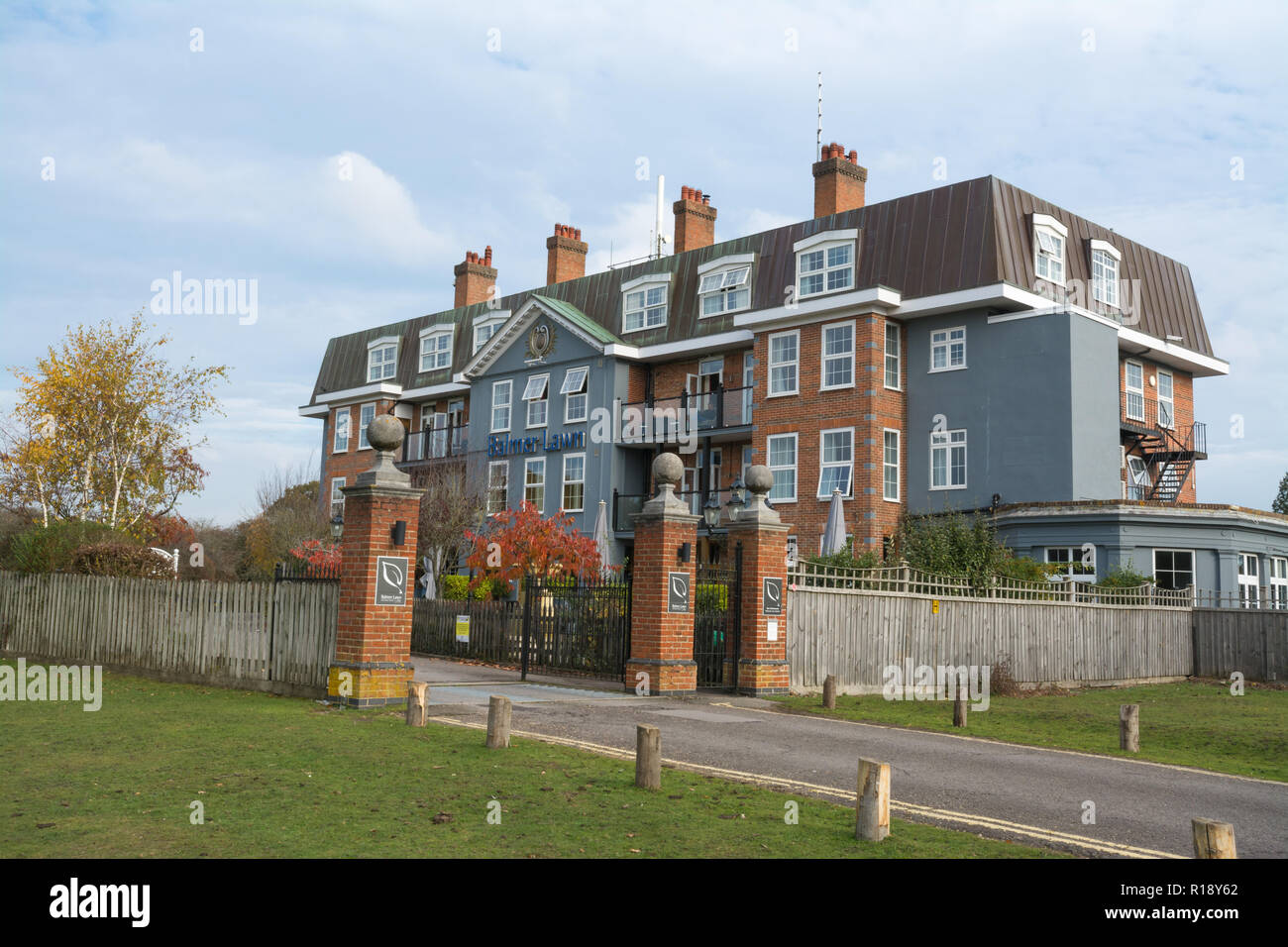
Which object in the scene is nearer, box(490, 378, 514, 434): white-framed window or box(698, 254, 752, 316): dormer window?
box(698, 254, 752, 316): dormer window

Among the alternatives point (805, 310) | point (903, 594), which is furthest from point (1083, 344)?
point (903, 594)

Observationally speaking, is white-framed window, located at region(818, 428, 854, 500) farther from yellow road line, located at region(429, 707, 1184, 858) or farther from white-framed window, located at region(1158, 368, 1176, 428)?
yellow road line, located at region(429, 707, 1184, 858)

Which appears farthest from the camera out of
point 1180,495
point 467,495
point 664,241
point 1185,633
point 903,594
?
point 664,241

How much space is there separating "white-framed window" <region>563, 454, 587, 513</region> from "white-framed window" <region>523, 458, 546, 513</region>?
3.42 feet

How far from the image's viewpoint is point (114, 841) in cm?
626

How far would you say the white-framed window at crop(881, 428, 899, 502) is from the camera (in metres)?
27.9

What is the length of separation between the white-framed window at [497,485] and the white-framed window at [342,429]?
32.1ft

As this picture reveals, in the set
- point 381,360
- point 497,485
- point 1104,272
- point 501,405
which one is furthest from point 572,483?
point 1104,272

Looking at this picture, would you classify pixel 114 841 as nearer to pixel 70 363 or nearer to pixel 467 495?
pixel 70 363

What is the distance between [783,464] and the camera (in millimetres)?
29703

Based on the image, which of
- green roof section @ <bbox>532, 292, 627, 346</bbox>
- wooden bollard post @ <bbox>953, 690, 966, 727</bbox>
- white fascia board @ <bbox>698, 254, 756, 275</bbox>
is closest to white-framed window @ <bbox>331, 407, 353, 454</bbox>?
green roof section @ <bbox>532, 292, 627, 346</bbox>

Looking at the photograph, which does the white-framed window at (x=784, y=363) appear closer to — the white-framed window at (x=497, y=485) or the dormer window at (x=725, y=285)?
the dormer window at (x=725, y=285)

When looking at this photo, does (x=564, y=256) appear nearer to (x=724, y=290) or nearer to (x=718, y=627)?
(x=724, y=290)

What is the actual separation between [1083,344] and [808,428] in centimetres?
706
